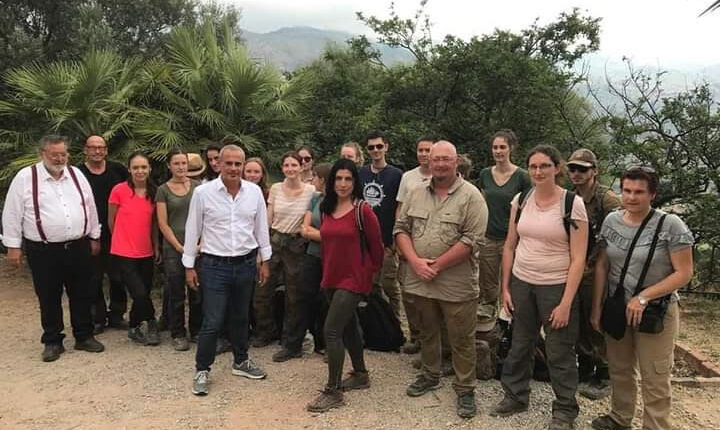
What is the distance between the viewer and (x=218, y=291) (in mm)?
4352

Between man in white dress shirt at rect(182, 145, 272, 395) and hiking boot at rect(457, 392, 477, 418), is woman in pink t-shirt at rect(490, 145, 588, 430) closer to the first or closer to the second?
hiking boot at rect(457, 392, 477, 418)

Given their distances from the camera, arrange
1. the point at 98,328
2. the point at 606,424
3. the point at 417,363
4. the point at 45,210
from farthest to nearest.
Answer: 1. the point at 98,328
2. the point at 417,363
3. the point at 45,210
4. the point at 606,424

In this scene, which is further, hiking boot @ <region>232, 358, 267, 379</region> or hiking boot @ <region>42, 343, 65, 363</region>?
hiking boot @ <region>42, 343, 65, 363</region>

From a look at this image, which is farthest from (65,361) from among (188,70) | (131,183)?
(188,70)

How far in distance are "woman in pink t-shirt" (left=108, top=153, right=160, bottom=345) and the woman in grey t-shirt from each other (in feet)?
13.1

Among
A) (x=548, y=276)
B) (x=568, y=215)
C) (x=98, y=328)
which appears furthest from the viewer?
(x=98, y=328)

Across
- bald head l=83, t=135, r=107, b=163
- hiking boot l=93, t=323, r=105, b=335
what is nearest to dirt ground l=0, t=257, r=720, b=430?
hiking boot l=93, t=323, r=105, b=335

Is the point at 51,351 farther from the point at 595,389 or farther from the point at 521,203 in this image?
the point at 595,389

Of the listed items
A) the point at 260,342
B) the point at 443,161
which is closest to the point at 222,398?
the point at 260,342

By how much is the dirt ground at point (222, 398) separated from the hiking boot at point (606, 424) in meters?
0.11

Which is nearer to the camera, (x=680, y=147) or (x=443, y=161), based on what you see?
(x=443, y=161)

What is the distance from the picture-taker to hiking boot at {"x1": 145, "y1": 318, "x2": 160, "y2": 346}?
5445 millimetres

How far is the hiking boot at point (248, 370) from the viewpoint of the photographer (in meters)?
4.64

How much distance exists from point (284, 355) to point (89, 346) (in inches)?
74.2
